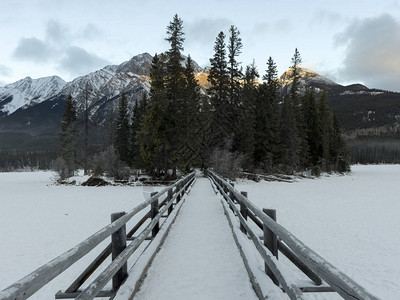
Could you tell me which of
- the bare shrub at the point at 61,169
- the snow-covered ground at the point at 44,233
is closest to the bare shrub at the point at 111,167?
the bare shrub at the point at 61,169

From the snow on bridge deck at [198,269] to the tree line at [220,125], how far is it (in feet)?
73.4

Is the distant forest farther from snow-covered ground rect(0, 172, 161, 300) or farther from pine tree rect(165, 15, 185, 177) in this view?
snow-covered ground rect(0, 172, 161, 300)

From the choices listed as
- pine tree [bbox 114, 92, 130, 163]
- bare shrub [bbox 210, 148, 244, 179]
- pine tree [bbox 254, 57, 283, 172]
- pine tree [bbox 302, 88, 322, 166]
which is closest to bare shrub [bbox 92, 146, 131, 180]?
bare shrub [bbox 210, 148, 244, 179]

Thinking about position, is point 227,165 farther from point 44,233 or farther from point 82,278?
point 82,278

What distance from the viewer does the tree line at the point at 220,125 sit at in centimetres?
2928

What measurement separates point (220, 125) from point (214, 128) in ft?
3.34

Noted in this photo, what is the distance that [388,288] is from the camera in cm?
502

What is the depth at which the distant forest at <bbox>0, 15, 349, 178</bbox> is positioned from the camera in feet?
96.3

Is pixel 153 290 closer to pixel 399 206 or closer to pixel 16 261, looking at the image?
pixel 16 261

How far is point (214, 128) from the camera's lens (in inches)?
1439

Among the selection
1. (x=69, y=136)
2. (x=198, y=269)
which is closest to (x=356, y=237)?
(x=198, y=269)

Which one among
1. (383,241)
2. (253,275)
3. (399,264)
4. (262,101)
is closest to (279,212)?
(383,241)

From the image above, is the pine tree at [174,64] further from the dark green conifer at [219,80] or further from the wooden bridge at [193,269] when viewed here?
the wooden bridge at [193,269]

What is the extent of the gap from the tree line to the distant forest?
4.8 inches
